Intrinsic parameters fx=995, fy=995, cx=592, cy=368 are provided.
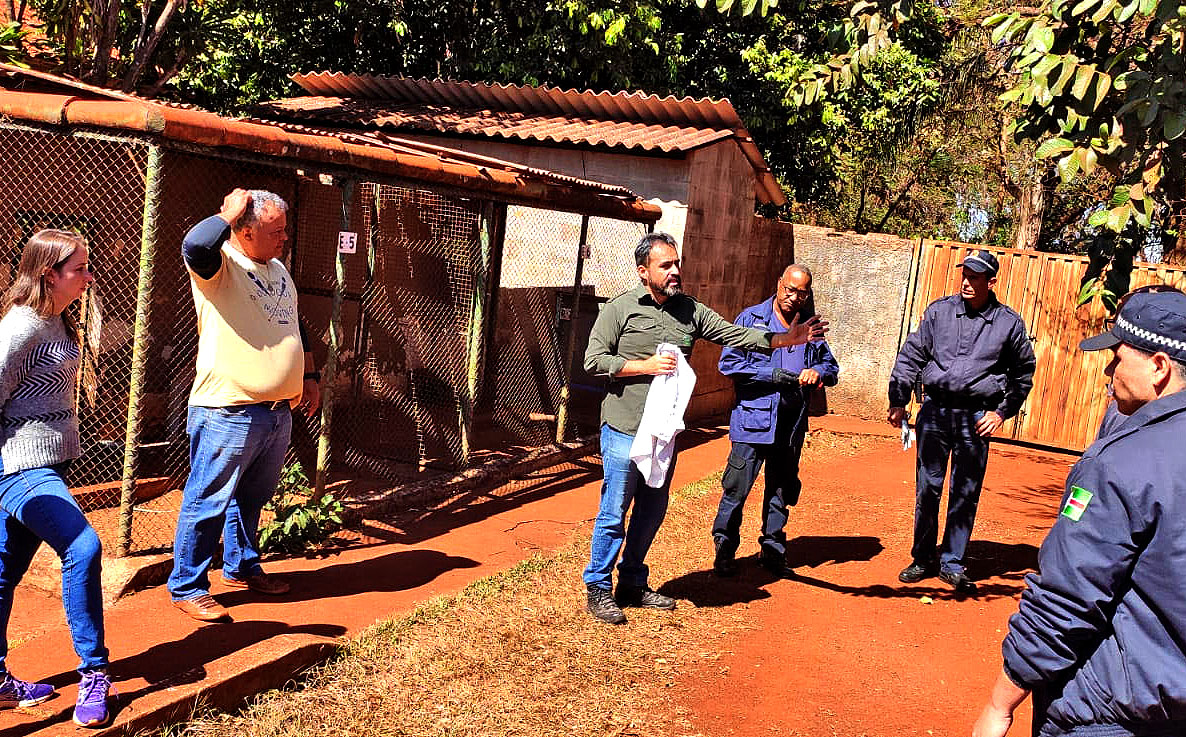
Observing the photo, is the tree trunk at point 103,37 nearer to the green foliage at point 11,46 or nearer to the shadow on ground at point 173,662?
the green foliage at point 11,46

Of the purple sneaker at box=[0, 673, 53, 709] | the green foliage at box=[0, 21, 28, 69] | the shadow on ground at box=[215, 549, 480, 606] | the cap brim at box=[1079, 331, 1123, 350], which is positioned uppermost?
the green foliage at box=[0, 21, 28, 69]

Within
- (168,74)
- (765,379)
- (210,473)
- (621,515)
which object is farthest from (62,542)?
(168,74)

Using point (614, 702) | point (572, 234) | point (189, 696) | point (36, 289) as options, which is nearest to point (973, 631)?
point (614, 702)

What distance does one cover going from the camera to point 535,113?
12.3 m

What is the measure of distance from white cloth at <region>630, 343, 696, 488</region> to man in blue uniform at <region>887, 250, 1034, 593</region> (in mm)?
1843

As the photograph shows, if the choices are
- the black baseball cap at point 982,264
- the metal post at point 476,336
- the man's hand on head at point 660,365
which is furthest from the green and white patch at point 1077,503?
the metal post at point 476,336

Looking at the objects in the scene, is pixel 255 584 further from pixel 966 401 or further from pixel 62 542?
pixel 966 401

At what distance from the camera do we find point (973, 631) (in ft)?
19.9

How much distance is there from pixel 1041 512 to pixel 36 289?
8654 millimetres

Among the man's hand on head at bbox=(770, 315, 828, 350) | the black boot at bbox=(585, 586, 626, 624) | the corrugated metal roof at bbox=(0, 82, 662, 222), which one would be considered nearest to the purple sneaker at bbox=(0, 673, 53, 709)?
the corrugated metal roof at bbox=(0, 82, 662, 222)

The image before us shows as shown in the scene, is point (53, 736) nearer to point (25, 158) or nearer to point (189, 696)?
point (189, 696)

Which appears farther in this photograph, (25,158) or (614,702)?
(25,158)

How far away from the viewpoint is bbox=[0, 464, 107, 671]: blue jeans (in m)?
3.68

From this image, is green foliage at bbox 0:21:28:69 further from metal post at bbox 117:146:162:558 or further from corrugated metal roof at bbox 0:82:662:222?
metal post at bbox 117:146:162:558
